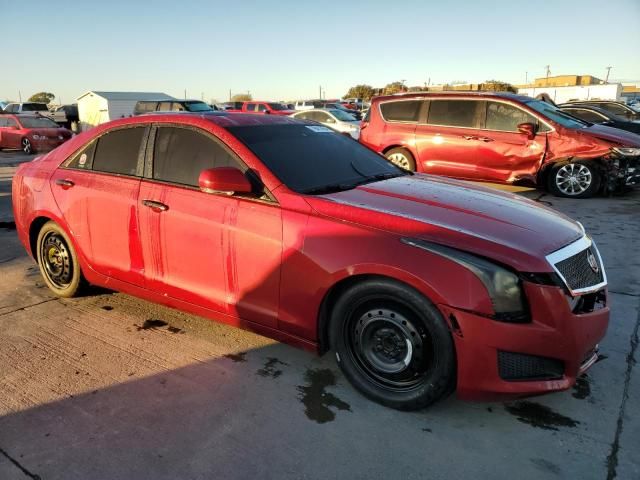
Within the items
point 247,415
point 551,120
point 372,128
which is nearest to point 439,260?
point 247,415

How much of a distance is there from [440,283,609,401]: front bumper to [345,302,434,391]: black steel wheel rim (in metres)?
0.20

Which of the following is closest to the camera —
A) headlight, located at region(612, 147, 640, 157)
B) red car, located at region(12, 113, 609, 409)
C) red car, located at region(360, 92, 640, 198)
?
red car, located at region(12, 113, 609, 409)

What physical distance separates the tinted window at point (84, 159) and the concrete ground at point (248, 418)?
1.25m

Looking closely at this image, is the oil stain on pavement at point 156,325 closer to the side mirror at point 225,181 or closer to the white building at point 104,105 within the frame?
the side mirror at point 225,181

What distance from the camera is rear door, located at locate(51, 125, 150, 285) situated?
3.72 metres

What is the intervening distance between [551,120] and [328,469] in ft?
26.4

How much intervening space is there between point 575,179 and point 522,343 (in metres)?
7.24

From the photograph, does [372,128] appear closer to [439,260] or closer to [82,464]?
[439,260]

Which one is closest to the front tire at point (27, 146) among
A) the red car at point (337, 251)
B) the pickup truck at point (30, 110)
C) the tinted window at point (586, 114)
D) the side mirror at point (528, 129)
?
the pickup truck at point (30, 110)

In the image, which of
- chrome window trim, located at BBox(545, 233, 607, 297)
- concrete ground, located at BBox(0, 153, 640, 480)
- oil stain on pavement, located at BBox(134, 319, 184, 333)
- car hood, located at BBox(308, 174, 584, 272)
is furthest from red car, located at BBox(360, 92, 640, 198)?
oil stain on pavement, located at BBox(134, 319, 184, 333)

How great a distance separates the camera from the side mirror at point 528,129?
867cm

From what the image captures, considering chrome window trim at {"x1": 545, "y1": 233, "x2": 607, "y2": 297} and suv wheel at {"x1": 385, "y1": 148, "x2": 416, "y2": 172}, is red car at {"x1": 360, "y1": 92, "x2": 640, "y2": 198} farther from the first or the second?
chrome window trim at {"x1": 545, "y1": 233, "x2": 607, "y2": 297}

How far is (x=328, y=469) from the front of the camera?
7.87 feet

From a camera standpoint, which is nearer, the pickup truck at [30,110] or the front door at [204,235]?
the front door at [204,235]
